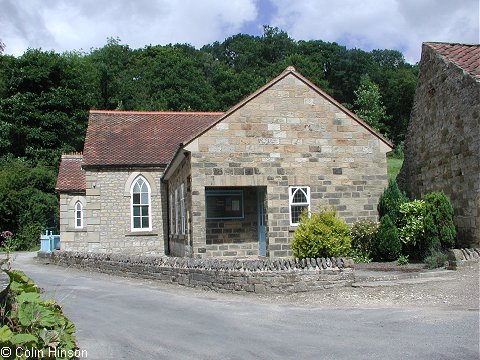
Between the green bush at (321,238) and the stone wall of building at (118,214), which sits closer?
the green bush at (321,238)

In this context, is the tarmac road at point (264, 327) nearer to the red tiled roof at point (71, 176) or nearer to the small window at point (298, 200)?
the small window at point (298, 200)

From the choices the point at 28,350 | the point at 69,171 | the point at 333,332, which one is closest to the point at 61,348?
the point at 28,350

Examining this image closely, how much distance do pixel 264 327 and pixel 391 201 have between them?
9.69 m

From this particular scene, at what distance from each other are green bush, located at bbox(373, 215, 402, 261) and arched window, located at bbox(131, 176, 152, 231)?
41.8ft

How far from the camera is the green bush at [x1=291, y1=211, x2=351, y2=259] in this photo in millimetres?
13859

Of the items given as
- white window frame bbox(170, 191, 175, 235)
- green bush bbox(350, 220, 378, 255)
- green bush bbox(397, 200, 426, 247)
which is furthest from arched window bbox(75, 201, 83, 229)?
green bush bbox(397, 200, 426, 247)

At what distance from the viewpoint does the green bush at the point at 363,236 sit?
56.3 feet

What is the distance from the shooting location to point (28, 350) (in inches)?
193

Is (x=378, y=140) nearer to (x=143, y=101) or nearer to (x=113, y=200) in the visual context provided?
(x=113, y=200)

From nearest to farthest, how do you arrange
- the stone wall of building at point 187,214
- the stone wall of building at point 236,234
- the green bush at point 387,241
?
the green bush at point 387,241, the stone wall of building at point 187,214, the stone wall of building at point 236,234

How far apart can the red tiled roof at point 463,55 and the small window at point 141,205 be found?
47.2 ft

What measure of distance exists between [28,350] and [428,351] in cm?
498

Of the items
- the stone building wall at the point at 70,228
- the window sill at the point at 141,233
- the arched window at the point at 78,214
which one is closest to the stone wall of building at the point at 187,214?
the window sill at the point at 141,233

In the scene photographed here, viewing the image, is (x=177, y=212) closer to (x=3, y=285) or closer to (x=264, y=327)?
(x=264, y=327)
